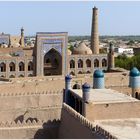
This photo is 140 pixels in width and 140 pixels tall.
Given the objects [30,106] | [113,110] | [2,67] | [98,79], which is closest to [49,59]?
[2,67]

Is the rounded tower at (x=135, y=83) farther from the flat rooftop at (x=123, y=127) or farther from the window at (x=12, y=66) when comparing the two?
the window at (x=12, y=66)

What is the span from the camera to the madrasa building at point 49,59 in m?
25.6

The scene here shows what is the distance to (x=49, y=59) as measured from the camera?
27.1 meters

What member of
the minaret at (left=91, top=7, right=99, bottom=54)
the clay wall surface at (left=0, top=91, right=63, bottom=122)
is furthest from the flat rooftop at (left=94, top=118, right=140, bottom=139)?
the minaret at (left=91, top=7, right=99, bottom=54)

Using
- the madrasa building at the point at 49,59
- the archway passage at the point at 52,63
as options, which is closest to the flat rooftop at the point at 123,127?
the madrasa building at the point at 49,59

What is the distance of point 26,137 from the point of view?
38.0 ft

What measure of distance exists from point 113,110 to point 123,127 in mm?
1303

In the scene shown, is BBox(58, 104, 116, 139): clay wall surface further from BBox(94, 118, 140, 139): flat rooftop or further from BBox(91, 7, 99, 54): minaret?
BBox(91, 7, 99, 54): minaret

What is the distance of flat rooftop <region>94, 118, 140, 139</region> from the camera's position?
8.62 metres

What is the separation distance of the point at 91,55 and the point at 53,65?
267 centimetres

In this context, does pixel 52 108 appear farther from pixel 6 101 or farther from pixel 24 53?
pixel 24 53

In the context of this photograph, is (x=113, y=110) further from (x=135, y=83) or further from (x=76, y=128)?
(x=135, y=83)

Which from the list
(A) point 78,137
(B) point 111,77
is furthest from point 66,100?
(B) point 111,77

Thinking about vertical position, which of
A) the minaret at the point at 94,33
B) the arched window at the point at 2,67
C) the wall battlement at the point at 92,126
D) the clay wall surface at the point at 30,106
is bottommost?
the clay wall surface at the point at 30,106
